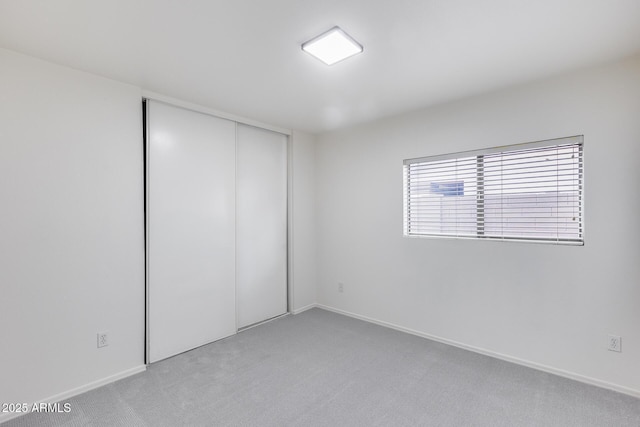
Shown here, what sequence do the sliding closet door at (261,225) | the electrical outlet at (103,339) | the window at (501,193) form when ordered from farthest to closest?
1. the sliding closet door at (261,225)
2. the window at (501,193)
3. the electrical outlet at (103,339)

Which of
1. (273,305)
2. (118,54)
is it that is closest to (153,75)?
(118,54)

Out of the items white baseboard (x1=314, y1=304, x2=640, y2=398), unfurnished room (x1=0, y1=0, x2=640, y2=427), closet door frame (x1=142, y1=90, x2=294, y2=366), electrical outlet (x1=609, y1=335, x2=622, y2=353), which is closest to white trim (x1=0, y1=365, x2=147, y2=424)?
unfurnished room (x1=0, y1=0, x2=640, y2=427)

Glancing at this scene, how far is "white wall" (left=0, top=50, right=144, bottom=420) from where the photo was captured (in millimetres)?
2076

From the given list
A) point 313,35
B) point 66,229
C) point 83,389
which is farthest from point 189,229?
point 313,35

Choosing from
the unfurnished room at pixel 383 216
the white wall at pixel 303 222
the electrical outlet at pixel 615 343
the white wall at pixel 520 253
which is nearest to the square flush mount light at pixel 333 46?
the unfurnished room at pixel 383 216

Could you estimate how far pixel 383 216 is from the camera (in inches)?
144

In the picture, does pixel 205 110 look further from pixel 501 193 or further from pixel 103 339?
pixel 501 193

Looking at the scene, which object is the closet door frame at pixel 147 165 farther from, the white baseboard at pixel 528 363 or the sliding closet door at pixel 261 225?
the white baseboard at pixel 528 363

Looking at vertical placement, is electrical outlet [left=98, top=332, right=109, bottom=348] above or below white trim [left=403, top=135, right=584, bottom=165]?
below

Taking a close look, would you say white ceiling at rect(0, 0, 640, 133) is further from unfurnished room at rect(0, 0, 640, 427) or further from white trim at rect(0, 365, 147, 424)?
white trim at rect(0, 365, 147, 424)

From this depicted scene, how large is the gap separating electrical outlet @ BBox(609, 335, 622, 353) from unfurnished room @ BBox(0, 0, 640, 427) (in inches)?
1.1

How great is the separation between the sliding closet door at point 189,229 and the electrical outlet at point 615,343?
3425 mm

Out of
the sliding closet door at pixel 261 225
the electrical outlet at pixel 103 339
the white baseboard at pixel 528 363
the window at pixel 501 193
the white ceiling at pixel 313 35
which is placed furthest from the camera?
the sliding closet door at pixel 261 225

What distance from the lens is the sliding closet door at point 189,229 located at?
279cm
